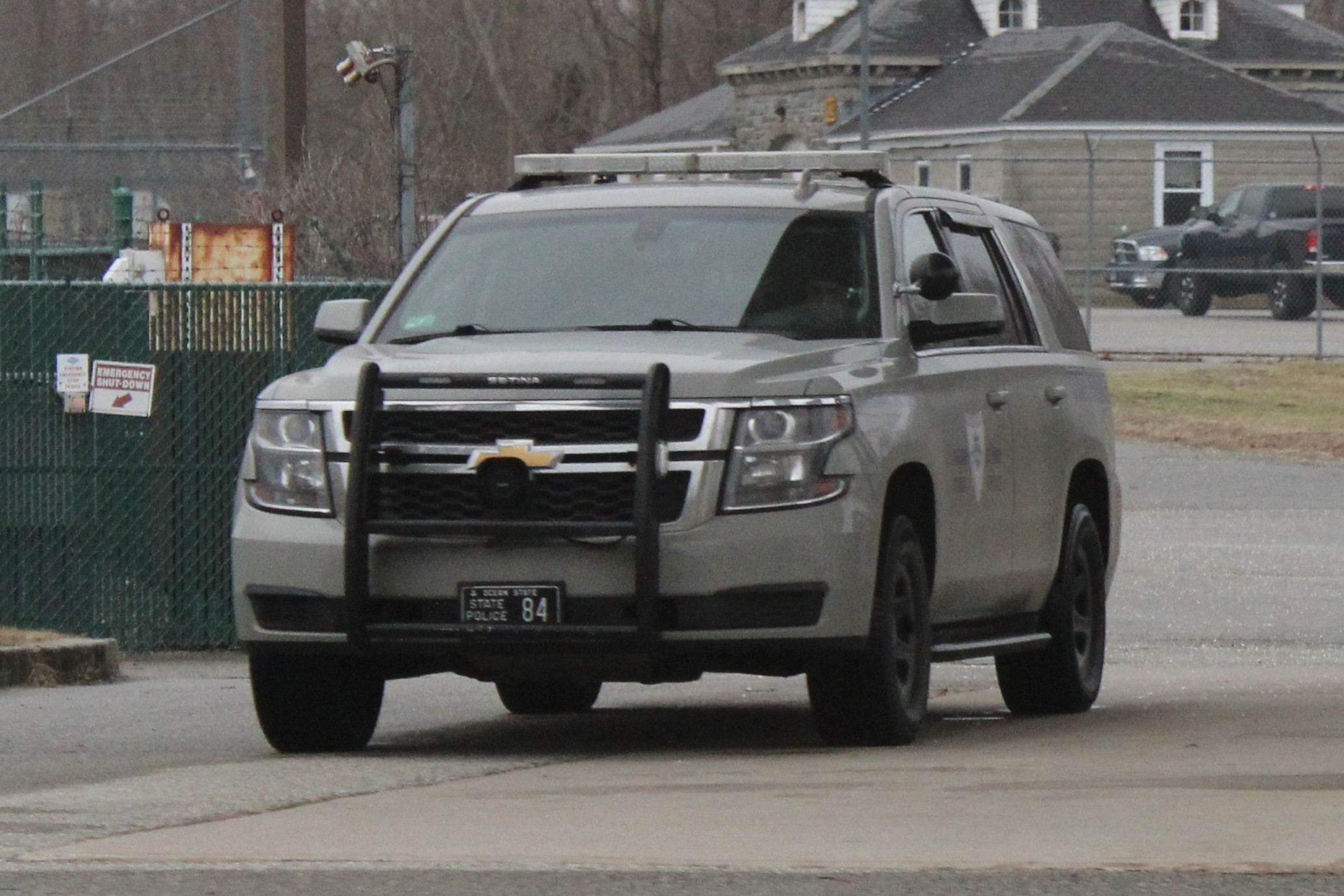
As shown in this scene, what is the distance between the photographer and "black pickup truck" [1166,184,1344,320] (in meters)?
42.4

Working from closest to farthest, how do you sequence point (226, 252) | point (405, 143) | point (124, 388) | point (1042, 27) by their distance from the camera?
point (124, 388) → point (405, 143) → point (226, 252) → point (1042, 27)

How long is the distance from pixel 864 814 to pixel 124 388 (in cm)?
712

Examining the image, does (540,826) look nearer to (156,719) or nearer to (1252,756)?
(1252,756)

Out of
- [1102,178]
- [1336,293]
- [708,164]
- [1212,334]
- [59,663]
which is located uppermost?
[1102,178]

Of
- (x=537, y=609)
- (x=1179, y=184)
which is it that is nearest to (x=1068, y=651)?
(x=537, y=609)

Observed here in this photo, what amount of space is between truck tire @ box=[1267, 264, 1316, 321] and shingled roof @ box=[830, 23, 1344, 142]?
1270cm

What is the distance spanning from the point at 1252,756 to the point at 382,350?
3.03m

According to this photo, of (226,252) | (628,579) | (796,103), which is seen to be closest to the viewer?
(628,579)

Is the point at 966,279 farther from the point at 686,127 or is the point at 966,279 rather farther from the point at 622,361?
the point at 686,127

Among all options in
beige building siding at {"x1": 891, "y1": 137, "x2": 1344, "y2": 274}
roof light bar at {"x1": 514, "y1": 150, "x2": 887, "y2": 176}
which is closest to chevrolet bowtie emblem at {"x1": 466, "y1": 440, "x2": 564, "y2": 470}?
roof light bar at {"x1": 514, "y1": 150, "x2": 887, "y2": 176}

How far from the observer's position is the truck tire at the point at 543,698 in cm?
1139

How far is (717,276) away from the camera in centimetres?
998

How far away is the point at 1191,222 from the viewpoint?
1778 inches

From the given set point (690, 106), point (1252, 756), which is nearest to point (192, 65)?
point (1252, 756)
